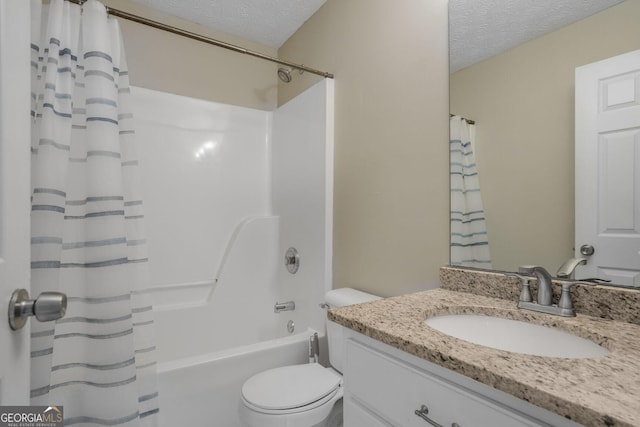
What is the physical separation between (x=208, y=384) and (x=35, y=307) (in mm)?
956

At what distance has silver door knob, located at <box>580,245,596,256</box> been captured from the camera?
2.86ft

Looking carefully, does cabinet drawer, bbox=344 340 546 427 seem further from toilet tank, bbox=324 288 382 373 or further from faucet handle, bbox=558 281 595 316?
toilet tank, bbox=324 288 382 373

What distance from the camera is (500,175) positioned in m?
1.07

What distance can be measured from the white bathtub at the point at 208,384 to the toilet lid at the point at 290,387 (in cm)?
13

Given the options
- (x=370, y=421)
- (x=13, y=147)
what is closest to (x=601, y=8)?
(x=370, y=421)

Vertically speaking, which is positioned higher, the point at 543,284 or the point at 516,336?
the point at 543,284

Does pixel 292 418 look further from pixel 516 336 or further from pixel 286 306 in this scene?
pixel 286 306

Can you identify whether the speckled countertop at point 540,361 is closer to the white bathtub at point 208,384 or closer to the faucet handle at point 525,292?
the faucet handle at point 525,292

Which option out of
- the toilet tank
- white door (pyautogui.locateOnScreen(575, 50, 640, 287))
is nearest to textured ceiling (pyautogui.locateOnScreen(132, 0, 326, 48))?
white door (pyautogui.locateOnScreen(575, 50, 640, 287))

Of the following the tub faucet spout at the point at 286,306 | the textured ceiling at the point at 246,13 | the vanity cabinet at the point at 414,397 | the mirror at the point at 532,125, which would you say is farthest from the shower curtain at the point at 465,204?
the textured ceiling at the point at 246,13

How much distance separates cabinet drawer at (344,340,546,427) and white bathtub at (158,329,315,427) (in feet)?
2.32

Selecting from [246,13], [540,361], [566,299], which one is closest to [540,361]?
[540,361]

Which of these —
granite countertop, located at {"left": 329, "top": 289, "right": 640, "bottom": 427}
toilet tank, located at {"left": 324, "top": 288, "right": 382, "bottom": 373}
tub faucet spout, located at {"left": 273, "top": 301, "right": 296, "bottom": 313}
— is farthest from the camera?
tub faucet spout, located at {"left": 273, "top": 301, "right": 296, "bottom": 313}

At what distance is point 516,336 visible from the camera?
0.84m
